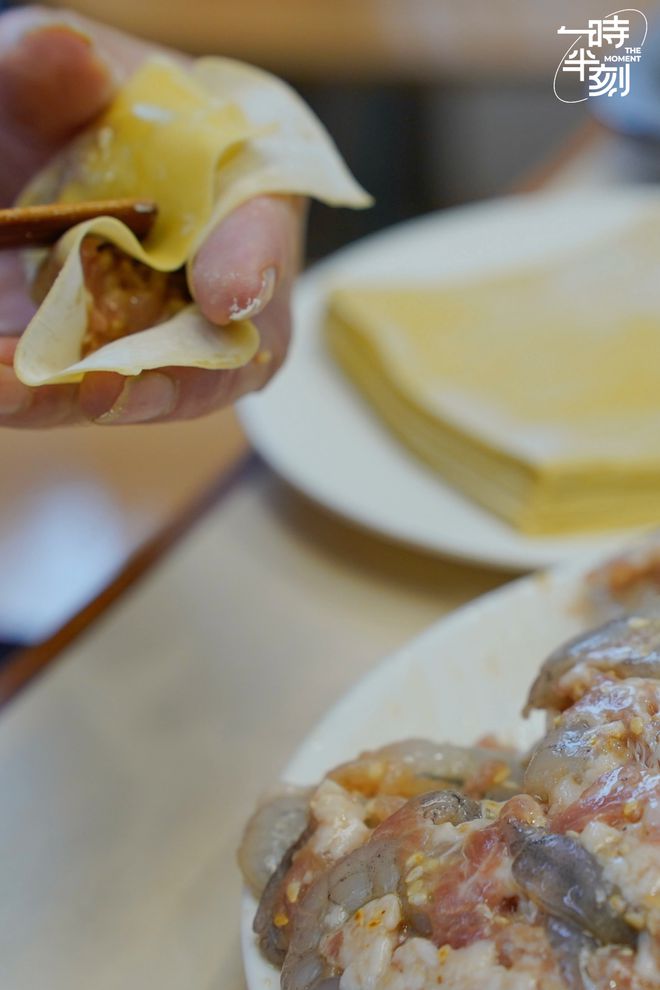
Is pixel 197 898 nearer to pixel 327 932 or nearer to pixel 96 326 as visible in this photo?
pixel 327 932

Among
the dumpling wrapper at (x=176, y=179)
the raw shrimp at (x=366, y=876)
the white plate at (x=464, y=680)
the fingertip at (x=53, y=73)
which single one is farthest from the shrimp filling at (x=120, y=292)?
the raw shrimp at (x=366, y=876)

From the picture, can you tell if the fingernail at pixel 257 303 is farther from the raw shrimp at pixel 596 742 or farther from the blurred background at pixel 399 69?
the blurred background at pixel 399 69

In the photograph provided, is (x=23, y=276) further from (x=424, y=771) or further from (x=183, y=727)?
(x=424, y=771)

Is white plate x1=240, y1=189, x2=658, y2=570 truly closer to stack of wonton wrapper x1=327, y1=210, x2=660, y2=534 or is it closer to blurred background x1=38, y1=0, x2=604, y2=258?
stack of wonton wrapper x1=327, y1=210, x2=660, y2=534

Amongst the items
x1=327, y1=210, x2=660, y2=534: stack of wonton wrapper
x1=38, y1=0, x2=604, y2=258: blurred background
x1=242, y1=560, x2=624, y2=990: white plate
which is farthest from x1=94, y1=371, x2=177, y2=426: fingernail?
x1=38, y1=0, x2=604, y2=258: blurred background

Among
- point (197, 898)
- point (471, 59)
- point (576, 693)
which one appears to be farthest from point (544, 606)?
point (471, 59)
